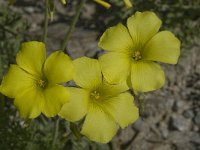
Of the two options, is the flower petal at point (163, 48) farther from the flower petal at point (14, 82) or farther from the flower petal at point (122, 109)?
→ the flower petal at point (14, 82)

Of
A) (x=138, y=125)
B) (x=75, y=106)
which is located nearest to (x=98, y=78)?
(x=75, y=106)

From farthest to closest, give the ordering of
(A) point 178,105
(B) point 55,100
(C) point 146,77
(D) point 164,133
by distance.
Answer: (A) point 178,105
(D) point 164,133
(C) point 146,77
(B) point 55,100

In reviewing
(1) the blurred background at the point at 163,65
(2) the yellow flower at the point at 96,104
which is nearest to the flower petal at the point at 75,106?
(2) the yellow flower at the point at 96,104

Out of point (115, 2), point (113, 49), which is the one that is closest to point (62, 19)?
point (115, 2)

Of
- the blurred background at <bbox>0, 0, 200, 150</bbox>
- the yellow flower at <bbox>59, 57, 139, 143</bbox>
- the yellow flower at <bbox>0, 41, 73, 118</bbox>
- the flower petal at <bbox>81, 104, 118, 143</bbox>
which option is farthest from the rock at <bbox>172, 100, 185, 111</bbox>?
the yellow flower at <bbox>0, 41, 73, 118</bbox>

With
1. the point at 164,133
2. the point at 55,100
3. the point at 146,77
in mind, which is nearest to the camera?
the point at 55,100

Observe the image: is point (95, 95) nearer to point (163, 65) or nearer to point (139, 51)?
point (139, 51)
